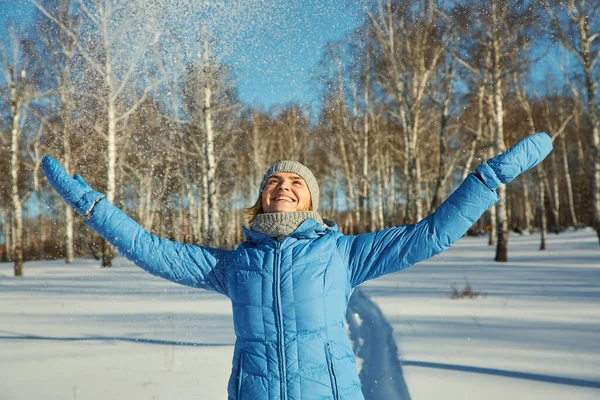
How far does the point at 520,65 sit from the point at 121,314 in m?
10.9

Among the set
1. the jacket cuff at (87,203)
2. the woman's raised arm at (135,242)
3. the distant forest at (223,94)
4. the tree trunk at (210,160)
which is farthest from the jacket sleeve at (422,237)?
the tree trunk at (210,160)

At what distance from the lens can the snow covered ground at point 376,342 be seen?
324 centimetres

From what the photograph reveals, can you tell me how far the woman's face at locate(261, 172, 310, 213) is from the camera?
1691 mm

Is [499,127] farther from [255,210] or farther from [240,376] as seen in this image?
[240,376]

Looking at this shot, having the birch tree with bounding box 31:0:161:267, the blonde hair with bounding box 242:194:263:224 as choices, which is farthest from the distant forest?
the blonde hair with bounding box 242:194:263:224

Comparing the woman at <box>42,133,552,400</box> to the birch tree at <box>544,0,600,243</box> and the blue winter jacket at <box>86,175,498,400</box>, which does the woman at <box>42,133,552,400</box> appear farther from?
the birch tree at <box>544,0,600,243</box>

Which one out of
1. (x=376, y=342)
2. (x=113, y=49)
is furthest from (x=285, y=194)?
(x=113, y=49)

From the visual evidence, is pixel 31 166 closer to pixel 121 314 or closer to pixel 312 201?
pixel 121 314

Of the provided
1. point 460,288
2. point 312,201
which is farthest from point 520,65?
point 312,201

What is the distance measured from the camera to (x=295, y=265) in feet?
5.04

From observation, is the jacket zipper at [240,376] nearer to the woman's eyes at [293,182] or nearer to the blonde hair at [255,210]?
the blonde hair at [255,210]

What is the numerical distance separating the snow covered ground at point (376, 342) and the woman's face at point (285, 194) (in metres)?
1.94

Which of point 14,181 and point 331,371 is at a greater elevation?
point 14,181

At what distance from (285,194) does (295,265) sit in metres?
0.30
